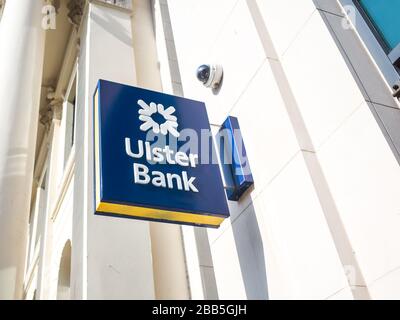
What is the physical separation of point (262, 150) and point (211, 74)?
1421 millimetres

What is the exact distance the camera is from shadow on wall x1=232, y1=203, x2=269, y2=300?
4.23m

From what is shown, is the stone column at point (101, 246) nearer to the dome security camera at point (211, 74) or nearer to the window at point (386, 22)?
the dome security camera at point (211, 74)

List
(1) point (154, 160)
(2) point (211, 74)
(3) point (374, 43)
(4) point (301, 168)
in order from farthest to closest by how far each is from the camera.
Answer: (2) point (211, 74) < (1) point (154, 160) < (3) point (374, 43) < (4) point (301, 168)

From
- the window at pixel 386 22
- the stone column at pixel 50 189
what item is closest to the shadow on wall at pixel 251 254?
the window at pixel 386 22

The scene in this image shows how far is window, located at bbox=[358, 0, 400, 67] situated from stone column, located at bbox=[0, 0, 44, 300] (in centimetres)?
477

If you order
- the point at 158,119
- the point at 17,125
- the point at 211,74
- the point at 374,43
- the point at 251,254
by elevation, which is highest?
the point at 17,125

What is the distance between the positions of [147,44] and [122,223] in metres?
3.94

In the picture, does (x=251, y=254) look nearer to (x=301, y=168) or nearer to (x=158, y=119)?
(x=301, y=168)

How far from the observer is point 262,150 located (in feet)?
14.5

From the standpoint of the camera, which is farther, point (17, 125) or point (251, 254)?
point (17, 125)

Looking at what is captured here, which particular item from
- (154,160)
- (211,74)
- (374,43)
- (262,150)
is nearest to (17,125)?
(211,74)
